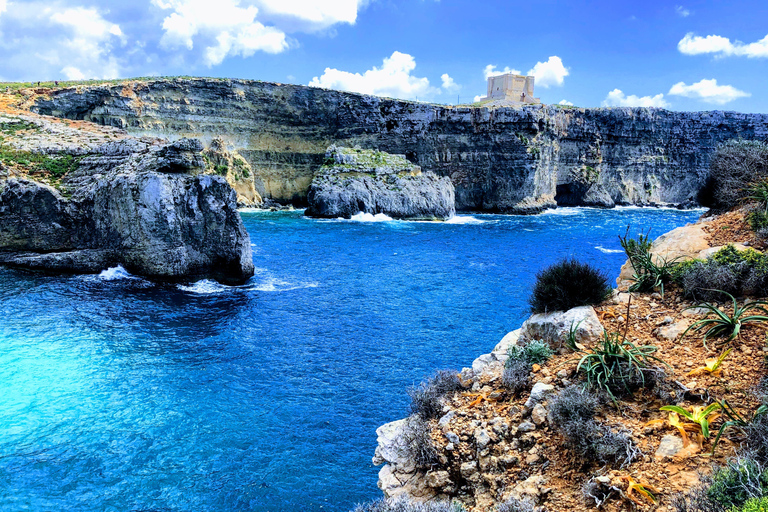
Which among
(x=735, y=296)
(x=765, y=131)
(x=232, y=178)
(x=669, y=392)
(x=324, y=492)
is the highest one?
(x=765, y=131)

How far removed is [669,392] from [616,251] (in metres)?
34.6

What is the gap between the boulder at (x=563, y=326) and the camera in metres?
8.30

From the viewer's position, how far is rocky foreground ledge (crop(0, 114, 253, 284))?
22.8m

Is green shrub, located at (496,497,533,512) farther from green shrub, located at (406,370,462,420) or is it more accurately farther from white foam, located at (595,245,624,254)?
white foam, located at (595,245,624,254)

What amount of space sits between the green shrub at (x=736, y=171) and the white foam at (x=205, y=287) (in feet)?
69.3

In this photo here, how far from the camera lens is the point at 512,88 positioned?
99.0m

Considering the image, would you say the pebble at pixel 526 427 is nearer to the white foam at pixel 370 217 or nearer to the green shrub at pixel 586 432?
the green shrub at pixel 586 432

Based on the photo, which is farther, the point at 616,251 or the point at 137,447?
the point at 616,251

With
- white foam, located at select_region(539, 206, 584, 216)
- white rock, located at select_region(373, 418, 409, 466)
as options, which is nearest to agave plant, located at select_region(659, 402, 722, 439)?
white rock, located at select_region(373, 418, 409, 466)

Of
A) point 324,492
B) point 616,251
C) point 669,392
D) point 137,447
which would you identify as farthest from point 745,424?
point 616,251

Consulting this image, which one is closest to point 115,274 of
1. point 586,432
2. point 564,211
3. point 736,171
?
point 586,432

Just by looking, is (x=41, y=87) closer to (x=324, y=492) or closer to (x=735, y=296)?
(x=324, y=492)

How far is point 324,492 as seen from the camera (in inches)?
370

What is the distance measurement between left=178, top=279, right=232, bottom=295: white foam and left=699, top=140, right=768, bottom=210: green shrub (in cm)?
2111
